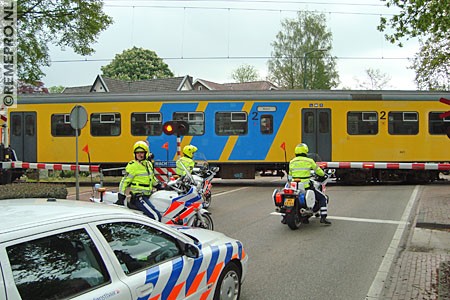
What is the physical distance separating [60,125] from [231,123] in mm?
6649

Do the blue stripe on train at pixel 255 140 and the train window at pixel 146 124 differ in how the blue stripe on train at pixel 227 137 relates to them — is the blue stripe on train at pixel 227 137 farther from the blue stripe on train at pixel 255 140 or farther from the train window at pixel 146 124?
the train window at pixel 146 124

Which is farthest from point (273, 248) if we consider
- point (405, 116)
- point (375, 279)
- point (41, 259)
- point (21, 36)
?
point (405, 116)

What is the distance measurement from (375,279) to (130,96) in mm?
12954

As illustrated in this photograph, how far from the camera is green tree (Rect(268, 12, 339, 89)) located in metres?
48.1

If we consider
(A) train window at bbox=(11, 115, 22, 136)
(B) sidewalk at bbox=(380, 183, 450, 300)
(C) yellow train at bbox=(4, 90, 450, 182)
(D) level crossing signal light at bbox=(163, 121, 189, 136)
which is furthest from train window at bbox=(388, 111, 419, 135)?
(A) train window at bbox=(11, 115, 22, 136)

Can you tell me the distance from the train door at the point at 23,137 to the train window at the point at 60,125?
2.70 feet

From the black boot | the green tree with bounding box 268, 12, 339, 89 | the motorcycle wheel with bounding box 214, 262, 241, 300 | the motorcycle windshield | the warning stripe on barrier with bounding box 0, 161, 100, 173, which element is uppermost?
the green tree with bounding box 268, 12, 339, 89

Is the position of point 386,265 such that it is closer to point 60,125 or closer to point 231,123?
point 231,123

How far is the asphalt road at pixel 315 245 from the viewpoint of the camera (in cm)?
520

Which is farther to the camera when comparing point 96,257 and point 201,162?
point 201,162

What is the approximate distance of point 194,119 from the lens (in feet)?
54.1

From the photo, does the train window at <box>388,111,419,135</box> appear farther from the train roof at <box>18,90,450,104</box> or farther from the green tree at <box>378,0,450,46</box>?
the green tree at <box>378,0,450,46</box>

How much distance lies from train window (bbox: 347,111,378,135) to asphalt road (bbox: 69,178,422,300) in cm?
390

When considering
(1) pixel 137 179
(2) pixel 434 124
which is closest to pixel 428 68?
(2) pixel 434 124
